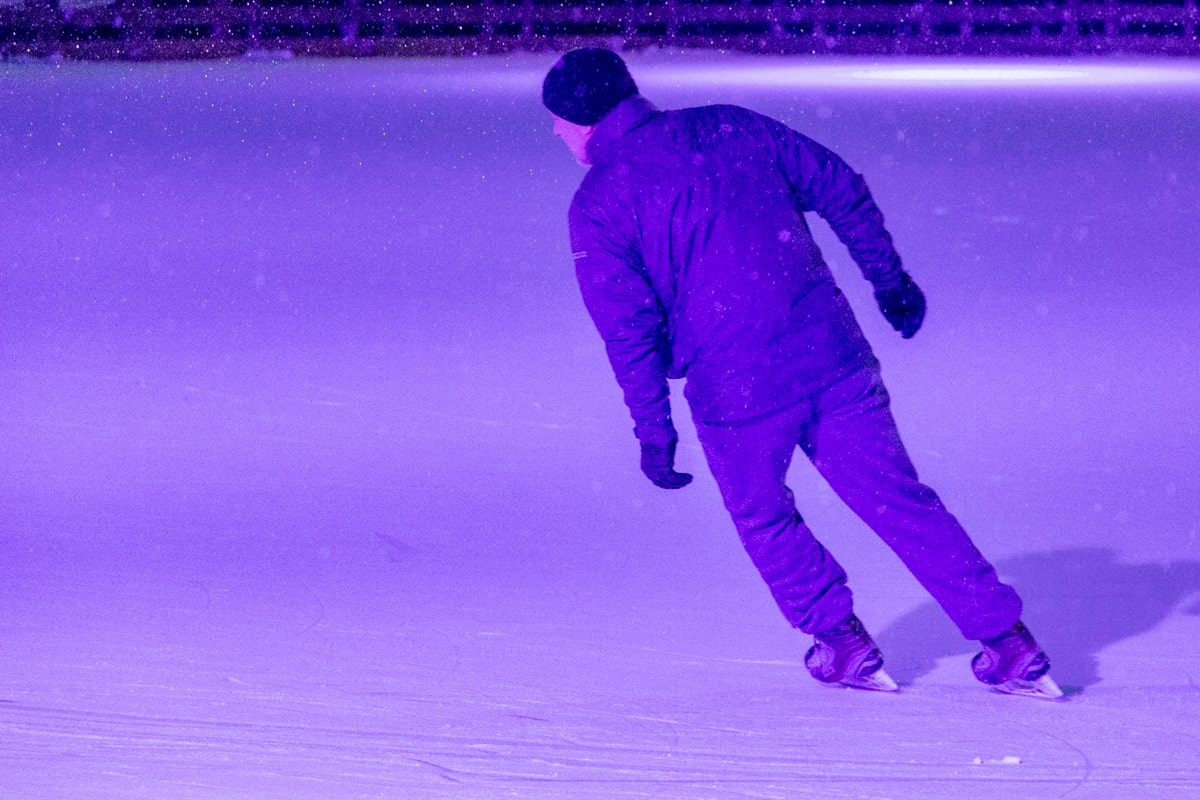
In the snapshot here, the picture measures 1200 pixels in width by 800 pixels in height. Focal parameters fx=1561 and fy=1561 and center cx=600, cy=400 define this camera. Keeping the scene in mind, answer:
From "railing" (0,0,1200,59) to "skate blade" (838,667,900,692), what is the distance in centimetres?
1512

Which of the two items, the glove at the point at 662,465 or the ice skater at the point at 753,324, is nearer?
the ice skater at the point at 753,324

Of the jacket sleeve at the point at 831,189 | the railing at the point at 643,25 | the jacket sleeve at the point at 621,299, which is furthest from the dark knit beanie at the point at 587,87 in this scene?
the railing at the point at 643,25

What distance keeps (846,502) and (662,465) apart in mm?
292

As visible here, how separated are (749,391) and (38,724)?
1246 millimetres

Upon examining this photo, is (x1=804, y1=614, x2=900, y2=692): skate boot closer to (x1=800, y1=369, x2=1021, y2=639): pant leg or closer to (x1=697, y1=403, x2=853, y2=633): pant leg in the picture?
(x1=697, y1=403, x2=853, y2=633): pant leg

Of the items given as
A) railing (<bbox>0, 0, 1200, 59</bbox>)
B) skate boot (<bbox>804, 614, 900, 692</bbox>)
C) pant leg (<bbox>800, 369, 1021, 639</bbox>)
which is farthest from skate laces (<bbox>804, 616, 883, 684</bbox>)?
railing (<bbox>0, 0, 1200, 59</bbox>)

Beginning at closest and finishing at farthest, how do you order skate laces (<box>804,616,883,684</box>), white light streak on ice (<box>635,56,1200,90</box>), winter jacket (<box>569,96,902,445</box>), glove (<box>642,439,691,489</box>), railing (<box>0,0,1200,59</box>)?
winter jacket (<box>569,96,902,445</box>) < glove (<box>642,439,691,489</box>) < skate laces (<box>804,616,883,684</box>) < white light streak on ice (<box>635,56,1200,90</box>) < railing (<box>0,0,1200,59</box>)

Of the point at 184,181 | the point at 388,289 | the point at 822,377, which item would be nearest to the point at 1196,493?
the point at 822,377

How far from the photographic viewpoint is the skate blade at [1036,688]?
2510mm

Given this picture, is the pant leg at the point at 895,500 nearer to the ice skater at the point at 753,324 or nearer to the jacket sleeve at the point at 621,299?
the ice skater at the point at 753,324

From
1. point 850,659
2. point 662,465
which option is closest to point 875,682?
point 850,659

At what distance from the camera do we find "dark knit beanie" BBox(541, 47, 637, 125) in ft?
7.66

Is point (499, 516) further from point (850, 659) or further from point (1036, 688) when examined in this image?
point (1036, 688)

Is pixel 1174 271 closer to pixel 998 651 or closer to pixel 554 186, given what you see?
pixel 554 186
